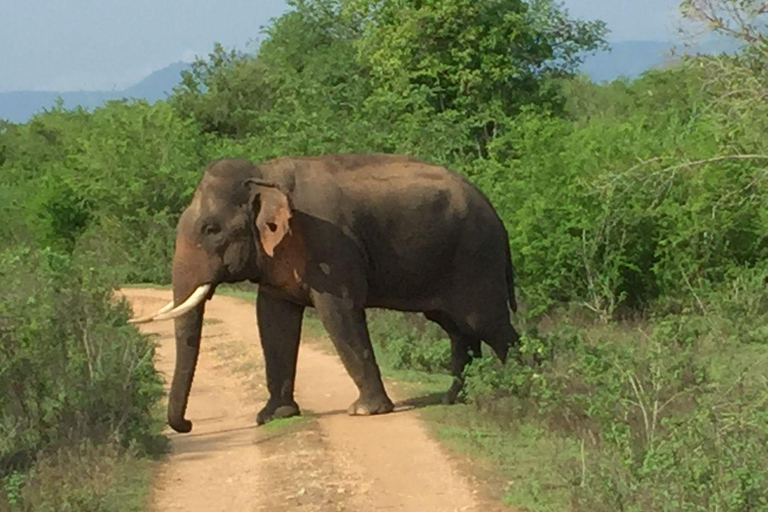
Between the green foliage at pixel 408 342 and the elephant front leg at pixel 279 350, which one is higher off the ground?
the elephant front leg at pixel 279 350

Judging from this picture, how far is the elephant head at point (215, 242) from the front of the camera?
11.1 m

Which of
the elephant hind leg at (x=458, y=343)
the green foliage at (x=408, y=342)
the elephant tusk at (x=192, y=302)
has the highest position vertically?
the elephant tusk at (x=192, y=302)

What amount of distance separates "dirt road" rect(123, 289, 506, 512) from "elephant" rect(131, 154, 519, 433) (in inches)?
18.2

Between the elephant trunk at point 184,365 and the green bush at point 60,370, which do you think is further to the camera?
the elephant trunk at point 184,365

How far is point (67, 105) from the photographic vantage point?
168 feet

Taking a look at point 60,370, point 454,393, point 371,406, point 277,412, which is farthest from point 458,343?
point 60,370

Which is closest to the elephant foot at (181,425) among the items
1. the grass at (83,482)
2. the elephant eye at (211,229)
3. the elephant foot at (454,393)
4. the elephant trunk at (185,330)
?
the elephant trunk at (185,330)

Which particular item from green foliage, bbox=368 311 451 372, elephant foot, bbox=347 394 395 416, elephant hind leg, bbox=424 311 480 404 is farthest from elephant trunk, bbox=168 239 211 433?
green foliage, bbox=368 311 451 372

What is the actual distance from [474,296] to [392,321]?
539 centimetres

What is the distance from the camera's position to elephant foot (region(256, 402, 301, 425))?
11.6 m

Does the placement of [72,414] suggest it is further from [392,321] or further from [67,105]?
[67,105]

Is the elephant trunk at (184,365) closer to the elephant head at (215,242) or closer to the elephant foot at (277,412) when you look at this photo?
the elephant head at (215,242)

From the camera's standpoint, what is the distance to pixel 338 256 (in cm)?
1120

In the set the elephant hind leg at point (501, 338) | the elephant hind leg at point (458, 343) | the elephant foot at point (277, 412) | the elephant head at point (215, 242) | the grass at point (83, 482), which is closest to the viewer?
the grass at point (83, 482)
